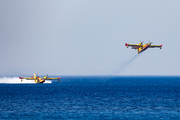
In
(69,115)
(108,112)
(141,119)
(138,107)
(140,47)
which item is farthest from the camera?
(140,47)

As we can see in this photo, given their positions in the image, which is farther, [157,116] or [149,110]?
[149,110]

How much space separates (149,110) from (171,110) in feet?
17.9

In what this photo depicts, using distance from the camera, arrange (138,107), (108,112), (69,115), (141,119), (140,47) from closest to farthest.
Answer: (141,119) < (69,115) < (108,112) < (138,107) < (140,47)

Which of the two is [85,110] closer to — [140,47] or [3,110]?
[3,110]

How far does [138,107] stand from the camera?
69.4 metres

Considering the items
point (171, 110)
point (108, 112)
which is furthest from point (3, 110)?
point (171, 110)

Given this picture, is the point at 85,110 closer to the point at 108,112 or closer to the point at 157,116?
the point at 108,112

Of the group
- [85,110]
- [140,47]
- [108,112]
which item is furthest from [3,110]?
[140,47]

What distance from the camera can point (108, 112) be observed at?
62.2 m

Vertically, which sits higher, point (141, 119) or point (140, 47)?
point (140, 47)

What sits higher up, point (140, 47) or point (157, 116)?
point (140, 47)

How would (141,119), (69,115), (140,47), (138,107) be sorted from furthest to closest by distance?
(140,47), (138,107), (69,115), (141,119)

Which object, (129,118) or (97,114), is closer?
(129,118)

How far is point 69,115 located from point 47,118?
210 inches
